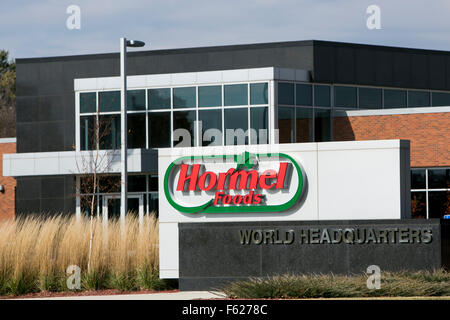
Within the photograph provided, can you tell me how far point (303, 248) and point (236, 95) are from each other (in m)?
16.0

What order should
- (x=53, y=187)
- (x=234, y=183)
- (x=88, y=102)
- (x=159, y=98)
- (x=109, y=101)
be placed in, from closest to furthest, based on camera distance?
(x=234, y=183) → (x=159, y=98) → (x=109, y=101) → (x=88, y=102) → (x=53, y=187)

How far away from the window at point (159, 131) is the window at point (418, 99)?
11.3 metres

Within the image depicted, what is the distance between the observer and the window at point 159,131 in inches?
1314

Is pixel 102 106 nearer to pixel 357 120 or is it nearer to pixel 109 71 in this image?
pixel 109 71

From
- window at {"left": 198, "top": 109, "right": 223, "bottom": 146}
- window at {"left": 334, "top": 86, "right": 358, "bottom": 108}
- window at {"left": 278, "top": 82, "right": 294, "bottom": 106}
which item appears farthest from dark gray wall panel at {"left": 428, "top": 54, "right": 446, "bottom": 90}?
window at {"left": 198, "top": 109, "right": 223, "bottom": 146}

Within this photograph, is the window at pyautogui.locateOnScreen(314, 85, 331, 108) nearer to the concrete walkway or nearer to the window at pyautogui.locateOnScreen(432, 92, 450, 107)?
the window at pyautogui.locateOnScreen(432, 92, 450, 107)

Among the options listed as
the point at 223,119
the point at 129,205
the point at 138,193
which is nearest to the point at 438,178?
the point at 223,119

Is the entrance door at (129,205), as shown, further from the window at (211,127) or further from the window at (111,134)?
the window at (211,127)

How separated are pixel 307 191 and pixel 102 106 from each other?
713 inches

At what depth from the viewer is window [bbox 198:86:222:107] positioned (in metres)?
32.8

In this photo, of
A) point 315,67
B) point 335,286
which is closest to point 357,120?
point 315,67

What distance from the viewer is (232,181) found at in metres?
18.0

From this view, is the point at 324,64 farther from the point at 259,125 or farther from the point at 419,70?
the point at 419,70

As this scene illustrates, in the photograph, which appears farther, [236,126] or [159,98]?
[159,98]
